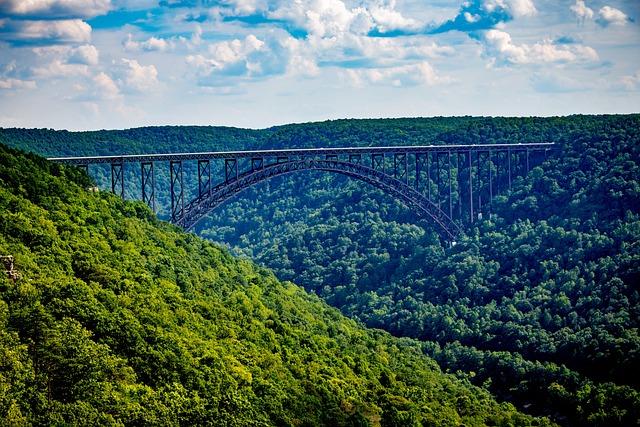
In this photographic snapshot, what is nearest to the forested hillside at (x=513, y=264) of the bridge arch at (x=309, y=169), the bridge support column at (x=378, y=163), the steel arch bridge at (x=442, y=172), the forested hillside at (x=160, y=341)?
the steel arch bridge at (x=442, y=172)

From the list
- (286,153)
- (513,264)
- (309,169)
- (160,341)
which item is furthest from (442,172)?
(160,341)

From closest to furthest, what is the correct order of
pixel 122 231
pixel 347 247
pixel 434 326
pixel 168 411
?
pixel 168 411 < pixel 122 231 < pixel 434 326 < pixel 347 247

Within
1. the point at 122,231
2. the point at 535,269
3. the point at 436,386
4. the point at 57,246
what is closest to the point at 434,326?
the point at 535,269

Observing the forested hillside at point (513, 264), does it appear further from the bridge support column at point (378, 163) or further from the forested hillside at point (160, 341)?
the forested hillside at point (160, 341)

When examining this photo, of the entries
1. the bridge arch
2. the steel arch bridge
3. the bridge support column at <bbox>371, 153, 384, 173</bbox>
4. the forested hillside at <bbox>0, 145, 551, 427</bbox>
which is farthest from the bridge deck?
the forested hillside at <bbox>0, 145, 551, 427</bbox>

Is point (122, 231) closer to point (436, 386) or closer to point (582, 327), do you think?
point (436, 386)

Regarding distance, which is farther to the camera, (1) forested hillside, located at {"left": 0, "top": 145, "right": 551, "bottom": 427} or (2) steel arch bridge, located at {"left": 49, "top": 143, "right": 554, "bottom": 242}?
(2) steel arch bridge, located at {"left": 49, "top": 143, "right": 554, "bottom": 242}

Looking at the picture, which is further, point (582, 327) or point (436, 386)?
point (582, 327)

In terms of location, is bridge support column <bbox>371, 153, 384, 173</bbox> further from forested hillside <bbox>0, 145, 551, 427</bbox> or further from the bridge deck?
forested hillside <bbox>0, 145, 551, 427</bbox>
